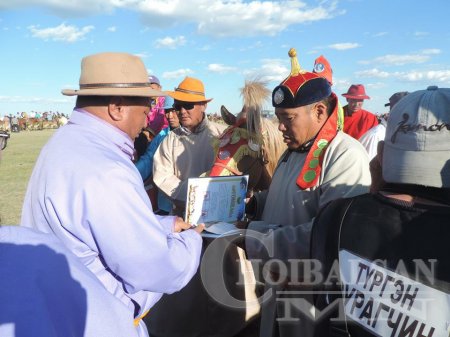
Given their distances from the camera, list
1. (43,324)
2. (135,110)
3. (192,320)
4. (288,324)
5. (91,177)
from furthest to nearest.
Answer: (192,320) → (288,324) → (135,110) → (91,177) → (43,324)

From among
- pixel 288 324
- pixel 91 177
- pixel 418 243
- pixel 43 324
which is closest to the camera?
pixel 43 324

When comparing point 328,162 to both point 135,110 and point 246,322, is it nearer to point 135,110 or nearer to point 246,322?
point 135,110

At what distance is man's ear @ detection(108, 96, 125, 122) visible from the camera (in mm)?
1833

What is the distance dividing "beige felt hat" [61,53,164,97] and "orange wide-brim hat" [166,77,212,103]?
212 centimetres

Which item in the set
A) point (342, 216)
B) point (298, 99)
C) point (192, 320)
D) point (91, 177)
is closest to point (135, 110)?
point (91, 177)

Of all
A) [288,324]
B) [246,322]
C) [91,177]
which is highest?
[91,177]

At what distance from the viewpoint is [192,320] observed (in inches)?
133

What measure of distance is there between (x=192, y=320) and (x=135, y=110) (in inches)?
86.6

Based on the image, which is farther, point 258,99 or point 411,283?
point 258,99

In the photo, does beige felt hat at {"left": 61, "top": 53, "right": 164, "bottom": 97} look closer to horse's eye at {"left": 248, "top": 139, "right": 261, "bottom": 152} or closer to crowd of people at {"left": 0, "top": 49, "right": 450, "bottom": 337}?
crowd of people at {"left": 0, "top": 49, "right": 450, "bottom": 337}

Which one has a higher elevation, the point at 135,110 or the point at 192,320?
the point at 135,110

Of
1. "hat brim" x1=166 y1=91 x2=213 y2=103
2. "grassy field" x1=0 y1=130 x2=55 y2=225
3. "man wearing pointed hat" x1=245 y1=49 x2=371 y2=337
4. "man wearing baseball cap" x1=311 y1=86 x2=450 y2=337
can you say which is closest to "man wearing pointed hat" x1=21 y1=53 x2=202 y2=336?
"man wearing pointed hat" x1=245 y1=49 x2=371 y2=337

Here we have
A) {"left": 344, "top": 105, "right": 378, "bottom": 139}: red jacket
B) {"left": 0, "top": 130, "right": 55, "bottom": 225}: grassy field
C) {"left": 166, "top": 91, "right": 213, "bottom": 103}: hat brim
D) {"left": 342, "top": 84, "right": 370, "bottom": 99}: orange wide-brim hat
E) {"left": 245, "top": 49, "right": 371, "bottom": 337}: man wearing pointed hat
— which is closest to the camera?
{"left": 245, "top": 49, "right": 371, "bottom": 337}: man wearing pointed hat

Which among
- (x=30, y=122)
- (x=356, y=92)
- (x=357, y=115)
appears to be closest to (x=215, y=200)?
(x=357, y=115)
